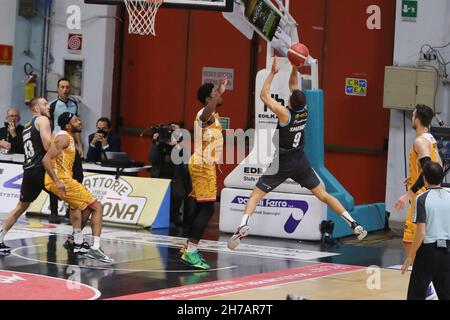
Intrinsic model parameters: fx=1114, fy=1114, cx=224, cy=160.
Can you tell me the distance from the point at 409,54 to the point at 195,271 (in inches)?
303

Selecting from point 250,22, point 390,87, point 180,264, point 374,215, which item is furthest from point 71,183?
point 390,87

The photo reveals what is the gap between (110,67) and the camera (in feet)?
74.3

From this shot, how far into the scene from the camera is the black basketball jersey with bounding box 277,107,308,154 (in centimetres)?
1480

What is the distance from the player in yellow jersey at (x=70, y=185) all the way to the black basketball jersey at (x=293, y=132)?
8.51ft

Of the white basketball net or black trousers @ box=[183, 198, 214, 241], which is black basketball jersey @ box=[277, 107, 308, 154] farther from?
the white basketball net

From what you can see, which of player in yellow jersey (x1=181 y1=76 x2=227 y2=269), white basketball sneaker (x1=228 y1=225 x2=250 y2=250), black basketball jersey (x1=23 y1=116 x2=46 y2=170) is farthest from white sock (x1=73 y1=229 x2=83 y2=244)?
white basketball sneaker (x1=228 y1=225 x2=250 y2=250)

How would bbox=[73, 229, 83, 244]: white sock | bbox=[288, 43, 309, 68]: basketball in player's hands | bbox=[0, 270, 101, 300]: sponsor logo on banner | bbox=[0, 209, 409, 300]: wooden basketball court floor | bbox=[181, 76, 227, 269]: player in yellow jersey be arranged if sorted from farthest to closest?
bbox=[288, 43, 309, 68]: basketball in player's hands < bbox=[73, 229, 83, 244]: white sock < bbox=[181, 76, 227, 269]: player in yellow jersey < bbox=[0, 209, 409, 300]: wooden basketball court floor < bbox=[0, 270, 101, 300]: sponsor logo on banner

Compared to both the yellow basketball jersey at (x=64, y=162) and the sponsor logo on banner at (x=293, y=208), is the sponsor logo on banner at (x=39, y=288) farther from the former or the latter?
the sponsor logo on banner at (x=293, y=208)

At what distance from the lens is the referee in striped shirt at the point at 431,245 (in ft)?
32.1

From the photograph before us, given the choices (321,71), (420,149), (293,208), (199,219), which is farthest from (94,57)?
(420,149)

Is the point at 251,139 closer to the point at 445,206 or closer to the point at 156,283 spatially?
the point at 156,283

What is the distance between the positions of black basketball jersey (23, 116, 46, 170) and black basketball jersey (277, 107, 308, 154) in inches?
127

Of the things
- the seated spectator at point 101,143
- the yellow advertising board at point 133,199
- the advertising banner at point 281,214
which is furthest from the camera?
the seated spectator at point 101,143

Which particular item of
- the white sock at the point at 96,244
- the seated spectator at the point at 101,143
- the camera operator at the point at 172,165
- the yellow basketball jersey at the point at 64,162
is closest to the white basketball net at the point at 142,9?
the camera operator at the point at 172,165
